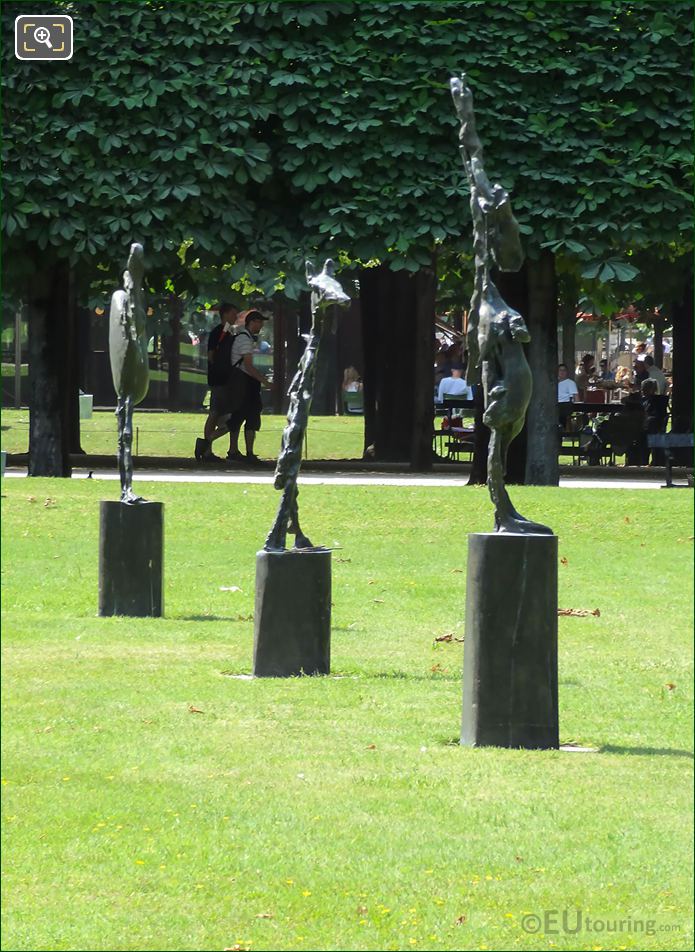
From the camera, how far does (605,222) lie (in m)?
21.0

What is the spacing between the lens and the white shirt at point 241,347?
25.0 metres

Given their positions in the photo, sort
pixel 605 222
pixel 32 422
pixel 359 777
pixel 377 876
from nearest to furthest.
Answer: pixel 377 876 < pixel 359 777 < pixel 605 222 < pixel 32 422

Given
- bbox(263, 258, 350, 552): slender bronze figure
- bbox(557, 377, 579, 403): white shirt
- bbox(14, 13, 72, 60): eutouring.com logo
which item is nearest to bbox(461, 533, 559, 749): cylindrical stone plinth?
bbox(263, 258, 350, 552): slender bronze figure

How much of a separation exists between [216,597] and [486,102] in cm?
878

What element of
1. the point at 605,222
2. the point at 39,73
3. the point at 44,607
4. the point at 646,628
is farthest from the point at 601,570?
the point at 39,73

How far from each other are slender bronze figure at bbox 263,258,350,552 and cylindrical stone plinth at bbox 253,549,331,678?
0.82 ft

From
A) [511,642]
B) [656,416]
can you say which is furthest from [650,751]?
[656,416]

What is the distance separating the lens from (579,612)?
1345 centimetres

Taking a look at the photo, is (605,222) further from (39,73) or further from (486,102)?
(39,73)

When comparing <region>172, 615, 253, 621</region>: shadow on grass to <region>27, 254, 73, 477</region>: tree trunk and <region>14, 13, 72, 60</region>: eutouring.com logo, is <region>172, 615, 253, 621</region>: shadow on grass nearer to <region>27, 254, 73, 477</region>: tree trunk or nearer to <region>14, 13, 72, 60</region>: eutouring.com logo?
<region>14, 13, 72, 60</region>: eutouring.com logo

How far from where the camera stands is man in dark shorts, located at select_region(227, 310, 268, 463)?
25.1 m

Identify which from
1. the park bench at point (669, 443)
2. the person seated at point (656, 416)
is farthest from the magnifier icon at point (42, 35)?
the person seated at point (656, 416)

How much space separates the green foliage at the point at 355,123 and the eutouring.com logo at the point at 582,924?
49.6 ft

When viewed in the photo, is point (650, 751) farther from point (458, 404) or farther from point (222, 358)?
point (458, 404)
